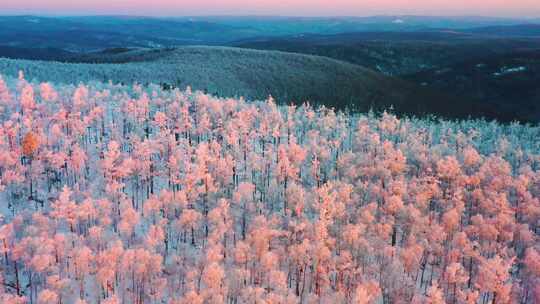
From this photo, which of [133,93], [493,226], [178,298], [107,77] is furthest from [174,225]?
[107,77]

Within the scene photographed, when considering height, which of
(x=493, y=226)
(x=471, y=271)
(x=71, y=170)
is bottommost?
(x=471, y=271)

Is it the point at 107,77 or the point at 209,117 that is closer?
the point at 209,117

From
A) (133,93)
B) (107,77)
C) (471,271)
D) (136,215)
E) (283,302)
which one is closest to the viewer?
(283,302)

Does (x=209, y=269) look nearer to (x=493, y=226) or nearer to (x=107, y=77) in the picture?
(x=493, y=226)

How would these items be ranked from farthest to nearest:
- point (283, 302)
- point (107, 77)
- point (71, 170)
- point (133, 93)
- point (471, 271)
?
point (107, 77) < point (133, 93) < point (71, 170) < point (471, 271) < point (283, 302)

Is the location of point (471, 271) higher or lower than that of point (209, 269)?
lower

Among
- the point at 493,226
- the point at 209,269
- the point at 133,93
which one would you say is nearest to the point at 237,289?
the point at 209,269
